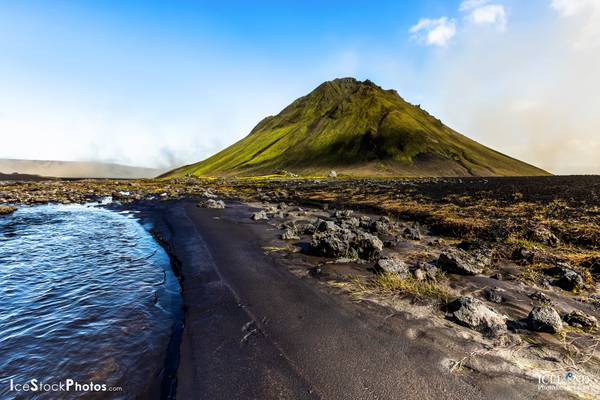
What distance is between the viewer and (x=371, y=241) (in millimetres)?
15836

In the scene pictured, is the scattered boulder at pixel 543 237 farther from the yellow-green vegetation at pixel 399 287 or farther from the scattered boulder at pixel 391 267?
the scattered boulder at pixel 391 267

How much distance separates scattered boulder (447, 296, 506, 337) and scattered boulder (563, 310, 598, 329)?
1.85 metres

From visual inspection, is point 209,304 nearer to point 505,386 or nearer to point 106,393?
point 106,393

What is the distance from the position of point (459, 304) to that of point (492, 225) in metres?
16.0

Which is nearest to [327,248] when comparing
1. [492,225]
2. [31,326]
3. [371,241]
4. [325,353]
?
[371,241]

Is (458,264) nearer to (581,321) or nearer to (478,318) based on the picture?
(581,321)

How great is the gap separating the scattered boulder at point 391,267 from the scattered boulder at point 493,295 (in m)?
2.92

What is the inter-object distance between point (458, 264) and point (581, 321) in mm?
4705

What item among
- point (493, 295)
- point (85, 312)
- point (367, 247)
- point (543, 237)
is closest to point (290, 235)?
point (367, 247)

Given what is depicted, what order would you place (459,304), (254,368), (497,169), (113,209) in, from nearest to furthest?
(254,368), (459,304), (113,209), (497,169)

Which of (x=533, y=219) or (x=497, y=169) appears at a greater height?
(x=497, y=169)

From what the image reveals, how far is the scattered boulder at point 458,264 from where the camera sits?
13.0 metres

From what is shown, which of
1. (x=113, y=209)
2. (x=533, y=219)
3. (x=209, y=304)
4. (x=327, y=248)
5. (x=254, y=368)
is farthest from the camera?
(x=113, y=209)

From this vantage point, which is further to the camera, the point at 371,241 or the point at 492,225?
the point at 492,225
